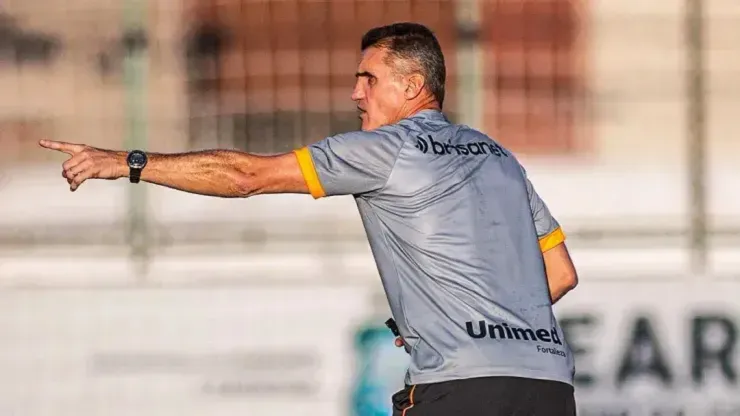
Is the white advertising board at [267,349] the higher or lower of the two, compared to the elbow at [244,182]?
lower

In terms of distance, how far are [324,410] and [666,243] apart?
175 cm

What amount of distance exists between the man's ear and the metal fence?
9.80ft

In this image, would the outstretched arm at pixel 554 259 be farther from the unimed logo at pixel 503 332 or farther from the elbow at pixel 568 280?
the unimed logo at pixel 503 332

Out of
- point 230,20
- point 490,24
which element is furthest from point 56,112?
point 490,24

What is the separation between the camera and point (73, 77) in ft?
24.5

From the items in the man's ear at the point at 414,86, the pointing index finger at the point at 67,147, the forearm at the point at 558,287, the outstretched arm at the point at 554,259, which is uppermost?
the man's ear at the point at 414,86

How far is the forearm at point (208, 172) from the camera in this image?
3.78m

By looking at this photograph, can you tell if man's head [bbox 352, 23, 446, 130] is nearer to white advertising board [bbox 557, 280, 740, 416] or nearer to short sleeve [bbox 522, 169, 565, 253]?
short sleeve [bbox 522, 169, 565, 253]

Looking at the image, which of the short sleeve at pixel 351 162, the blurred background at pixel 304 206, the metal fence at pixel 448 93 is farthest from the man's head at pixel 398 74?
the metal fence at pixel 448 93

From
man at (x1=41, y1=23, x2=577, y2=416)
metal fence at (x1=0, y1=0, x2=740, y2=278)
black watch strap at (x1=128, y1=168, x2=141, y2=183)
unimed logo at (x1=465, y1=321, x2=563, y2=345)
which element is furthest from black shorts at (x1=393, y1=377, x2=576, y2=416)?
metal fence at (x1=0, y1=0, x2=740, y2=278)

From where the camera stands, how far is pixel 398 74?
13.2 feet

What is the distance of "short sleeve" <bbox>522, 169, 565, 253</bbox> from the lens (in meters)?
4.24

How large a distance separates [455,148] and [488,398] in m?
0.65

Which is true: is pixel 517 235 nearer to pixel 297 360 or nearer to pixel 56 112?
pixel 297 360
